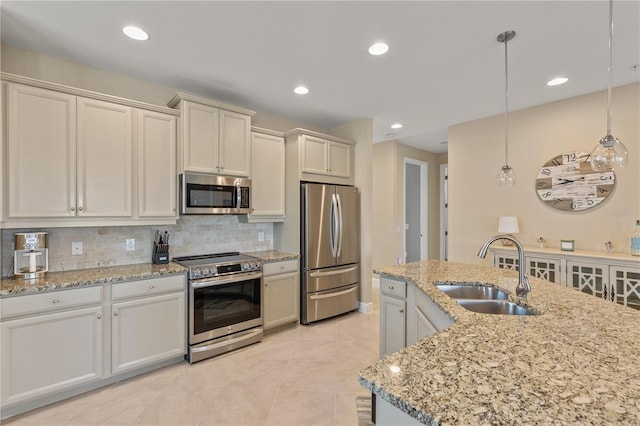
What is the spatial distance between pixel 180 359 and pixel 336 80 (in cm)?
308

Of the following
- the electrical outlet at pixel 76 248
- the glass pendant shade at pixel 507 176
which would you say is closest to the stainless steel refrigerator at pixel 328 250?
the glass pendant shade at pixel 507 176

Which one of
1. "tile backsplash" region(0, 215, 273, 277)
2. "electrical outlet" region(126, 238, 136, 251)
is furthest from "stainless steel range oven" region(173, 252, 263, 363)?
"electrical outlet" region(126, 238, 136, 251)

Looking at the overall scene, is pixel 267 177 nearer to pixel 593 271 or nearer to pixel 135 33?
pixel 135 33

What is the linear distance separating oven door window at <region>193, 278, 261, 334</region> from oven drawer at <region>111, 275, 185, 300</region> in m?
0.18

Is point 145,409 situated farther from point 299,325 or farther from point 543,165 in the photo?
point 543,165

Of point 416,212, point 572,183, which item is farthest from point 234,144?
point 416,212

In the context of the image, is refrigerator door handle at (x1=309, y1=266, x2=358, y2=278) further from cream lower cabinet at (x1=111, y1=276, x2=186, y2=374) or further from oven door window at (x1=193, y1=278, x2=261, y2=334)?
cream lower cabinet at (x1=111, y1=276, x2=186, y2=374)

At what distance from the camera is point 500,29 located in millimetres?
2104

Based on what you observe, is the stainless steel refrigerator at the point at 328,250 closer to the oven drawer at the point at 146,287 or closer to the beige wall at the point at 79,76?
the oven drawer at the point at 146,287

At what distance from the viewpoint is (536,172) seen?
367 centimetres

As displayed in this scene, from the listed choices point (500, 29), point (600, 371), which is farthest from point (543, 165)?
point (600, 371)

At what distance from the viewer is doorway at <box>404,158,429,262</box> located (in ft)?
20.5

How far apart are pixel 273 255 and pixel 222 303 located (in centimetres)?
84

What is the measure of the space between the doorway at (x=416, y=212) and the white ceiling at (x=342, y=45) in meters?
2.94
